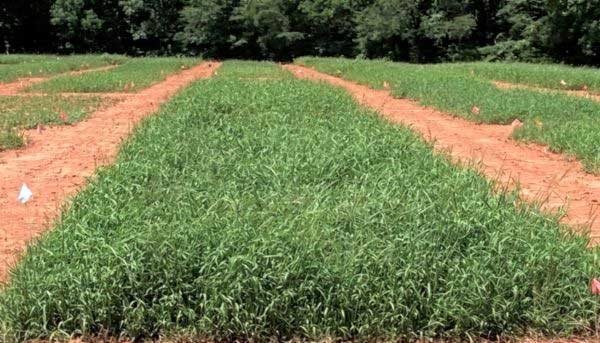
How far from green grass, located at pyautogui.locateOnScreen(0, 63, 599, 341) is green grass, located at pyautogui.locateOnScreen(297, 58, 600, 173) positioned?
4.31m

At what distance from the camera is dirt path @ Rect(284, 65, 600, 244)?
6.13 m

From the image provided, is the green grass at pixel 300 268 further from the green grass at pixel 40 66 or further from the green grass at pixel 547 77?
the green grass at pixel 40 66

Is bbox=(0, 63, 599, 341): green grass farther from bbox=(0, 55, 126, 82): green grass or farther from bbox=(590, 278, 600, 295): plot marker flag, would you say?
bbox=(0, 55, 126, 82): green grass

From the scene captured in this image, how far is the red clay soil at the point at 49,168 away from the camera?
5.19m

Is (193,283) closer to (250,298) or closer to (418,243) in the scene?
(250,298)

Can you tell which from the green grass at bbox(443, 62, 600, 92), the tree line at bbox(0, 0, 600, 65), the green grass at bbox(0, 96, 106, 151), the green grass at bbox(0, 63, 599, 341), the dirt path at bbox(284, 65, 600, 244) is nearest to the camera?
the green grass at bbox(0, 63, 599, 341)

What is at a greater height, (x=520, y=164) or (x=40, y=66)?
(x=520, y=164)

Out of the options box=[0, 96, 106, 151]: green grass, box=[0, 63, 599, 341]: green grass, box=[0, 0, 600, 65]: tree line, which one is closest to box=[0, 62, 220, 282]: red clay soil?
box=[0, 96, 106, 151]: green grass

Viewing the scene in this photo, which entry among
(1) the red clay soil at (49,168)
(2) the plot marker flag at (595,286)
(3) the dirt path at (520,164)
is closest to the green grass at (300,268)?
(2) the plot marker flag at (595,286)

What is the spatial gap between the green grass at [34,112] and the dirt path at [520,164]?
6209 millimetres

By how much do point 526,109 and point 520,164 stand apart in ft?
14.7

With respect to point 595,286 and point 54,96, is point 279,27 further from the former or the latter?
point 595,286

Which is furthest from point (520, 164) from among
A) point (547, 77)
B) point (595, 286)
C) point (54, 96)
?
point (547, 77)

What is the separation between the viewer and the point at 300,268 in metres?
3.54
